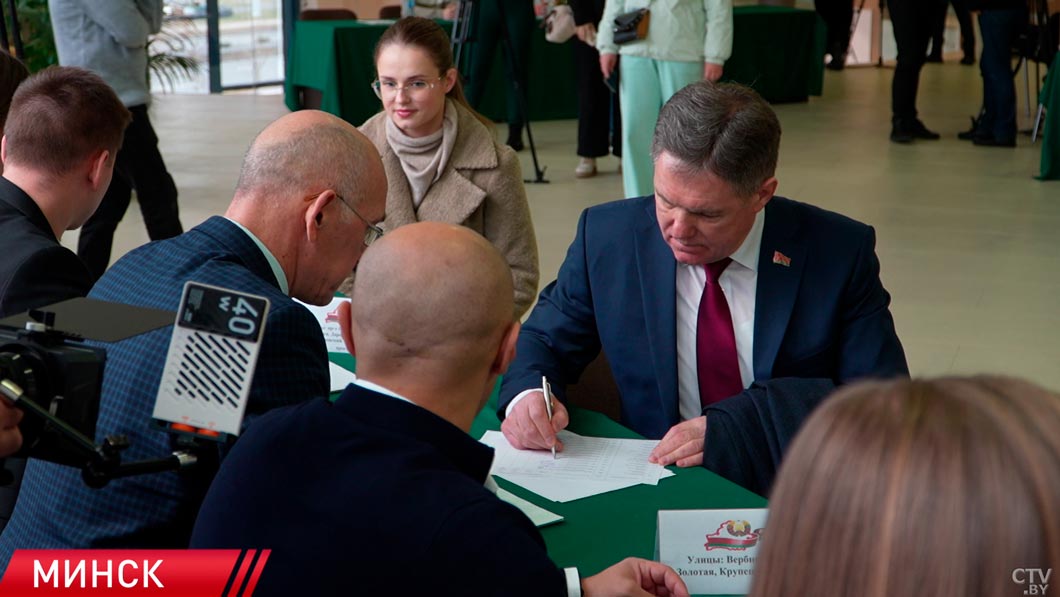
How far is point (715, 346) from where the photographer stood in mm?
2375

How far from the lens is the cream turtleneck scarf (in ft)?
11.3

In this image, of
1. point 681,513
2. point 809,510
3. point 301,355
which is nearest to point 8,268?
point 301,355

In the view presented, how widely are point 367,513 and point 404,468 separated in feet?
0.22

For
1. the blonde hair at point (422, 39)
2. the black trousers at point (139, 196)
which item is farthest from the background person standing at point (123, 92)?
the blonde hair at point (422, 39)

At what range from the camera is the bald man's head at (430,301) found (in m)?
1.47

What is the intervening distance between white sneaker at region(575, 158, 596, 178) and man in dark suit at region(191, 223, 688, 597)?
240 inches

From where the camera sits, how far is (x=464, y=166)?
3.45 metres

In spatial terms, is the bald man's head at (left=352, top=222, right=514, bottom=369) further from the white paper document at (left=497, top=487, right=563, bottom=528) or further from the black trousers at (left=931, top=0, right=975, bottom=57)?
the black trousers at (left=931, top=0, right=975, bottom=57)

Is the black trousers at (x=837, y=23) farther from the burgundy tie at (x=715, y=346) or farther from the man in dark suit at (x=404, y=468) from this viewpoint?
the man in dark suit at (x=404, y=468)

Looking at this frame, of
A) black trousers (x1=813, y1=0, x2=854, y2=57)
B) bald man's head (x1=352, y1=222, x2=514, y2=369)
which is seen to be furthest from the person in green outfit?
black trousers (x1=813, y1=0, x2=854, y2=57)

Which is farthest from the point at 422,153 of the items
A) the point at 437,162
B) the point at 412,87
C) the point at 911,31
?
the point at 911,31

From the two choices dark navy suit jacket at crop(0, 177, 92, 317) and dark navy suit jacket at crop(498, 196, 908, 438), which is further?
dark navy suit jacket at crop(498, 196, 908, 438)

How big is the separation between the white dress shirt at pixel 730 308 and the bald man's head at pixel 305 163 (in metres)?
0.68

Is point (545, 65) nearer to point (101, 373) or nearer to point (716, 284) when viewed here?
point (716, 284)
